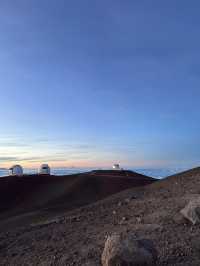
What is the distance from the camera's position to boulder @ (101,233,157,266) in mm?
6004

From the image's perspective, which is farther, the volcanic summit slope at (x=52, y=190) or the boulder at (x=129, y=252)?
the volcanic summit slope at (x=52, y=190)

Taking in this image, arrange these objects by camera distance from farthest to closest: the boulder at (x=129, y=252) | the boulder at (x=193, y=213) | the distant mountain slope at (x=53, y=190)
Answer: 1. the distant mountain slope at (x=53, y=190)
2. the boulder at (x=193, y=213)
3. the boulder at (x=129, y=252)

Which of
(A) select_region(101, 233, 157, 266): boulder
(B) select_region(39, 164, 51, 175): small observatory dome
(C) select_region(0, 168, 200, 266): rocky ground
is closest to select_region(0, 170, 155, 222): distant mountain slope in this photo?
(B) select_region(39, 164, 51, 175): small observatory dome

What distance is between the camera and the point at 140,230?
29.0 ft

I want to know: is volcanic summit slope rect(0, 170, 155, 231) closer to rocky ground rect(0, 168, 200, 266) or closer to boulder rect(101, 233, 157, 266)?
rocky ground rect(0, 168, 200, 266)

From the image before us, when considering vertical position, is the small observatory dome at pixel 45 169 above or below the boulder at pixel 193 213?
above

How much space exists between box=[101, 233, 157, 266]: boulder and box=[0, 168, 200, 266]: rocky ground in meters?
0.85

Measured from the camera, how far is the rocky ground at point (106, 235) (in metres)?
7.52

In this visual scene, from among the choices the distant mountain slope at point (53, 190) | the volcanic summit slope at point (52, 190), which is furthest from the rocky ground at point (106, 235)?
the distant mountain slope at point (53, 190)

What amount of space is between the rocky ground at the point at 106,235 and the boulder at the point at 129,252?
85 centimetres

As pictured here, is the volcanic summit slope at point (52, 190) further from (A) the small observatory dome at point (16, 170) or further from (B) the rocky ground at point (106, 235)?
(B) the rocky ground at point (106, 235)

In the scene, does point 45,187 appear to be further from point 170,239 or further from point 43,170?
point 170,239

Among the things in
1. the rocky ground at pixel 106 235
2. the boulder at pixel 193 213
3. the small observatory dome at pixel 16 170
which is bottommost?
the rocky ground at pixel 106 235

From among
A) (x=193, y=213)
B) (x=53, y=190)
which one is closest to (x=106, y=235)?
(x=193, y=213)
